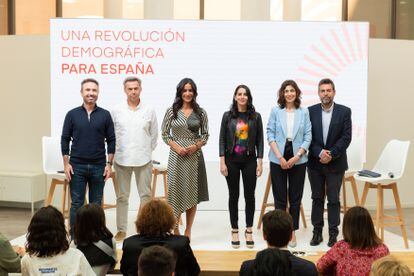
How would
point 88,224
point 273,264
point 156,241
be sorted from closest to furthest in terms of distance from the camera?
point 273,264 < point 156,241 < point 88,224

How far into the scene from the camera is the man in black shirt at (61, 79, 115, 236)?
4.95m

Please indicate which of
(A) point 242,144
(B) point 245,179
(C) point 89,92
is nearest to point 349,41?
(A) point 242,144

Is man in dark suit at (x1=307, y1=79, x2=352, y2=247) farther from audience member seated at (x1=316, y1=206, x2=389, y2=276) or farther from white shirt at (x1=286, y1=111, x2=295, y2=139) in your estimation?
audience member seated at (x1=316, y1=206, x2=389, y2=276)

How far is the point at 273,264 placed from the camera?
2439 millimetres

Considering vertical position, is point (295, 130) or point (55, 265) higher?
point (295, 130)

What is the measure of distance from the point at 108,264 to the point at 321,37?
14.2 feet

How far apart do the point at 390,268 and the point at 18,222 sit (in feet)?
17.7

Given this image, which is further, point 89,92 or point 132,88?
point 132,88

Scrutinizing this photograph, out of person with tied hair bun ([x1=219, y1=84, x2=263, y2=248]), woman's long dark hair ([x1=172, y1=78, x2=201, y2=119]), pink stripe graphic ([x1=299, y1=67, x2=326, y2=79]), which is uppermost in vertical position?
pink stripe graphic ([x1=299, y1=67, x2=326, y2=79])

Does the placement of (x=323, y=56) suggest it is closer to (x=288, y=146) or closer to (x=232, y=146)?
(x=288, y=146)

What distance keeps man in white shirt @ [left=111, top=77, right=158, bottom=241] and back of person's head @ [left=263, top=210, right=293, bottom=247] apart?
2562 millimetres

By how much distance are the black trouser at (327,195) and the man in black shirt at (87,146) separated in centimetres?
179

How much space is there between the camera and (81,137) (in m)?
4.95

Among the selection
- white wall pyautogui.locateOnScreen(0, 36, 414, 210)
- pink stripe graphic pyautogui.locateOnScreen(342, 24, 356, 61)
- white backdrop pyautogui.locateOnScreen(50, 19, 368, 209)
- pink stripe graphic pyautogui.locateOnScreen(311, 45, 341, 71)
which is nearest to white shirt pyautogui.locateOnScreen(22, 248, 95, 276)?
white backdrop pyautogui.locateOnScreen(50, 19, 368, 209)
